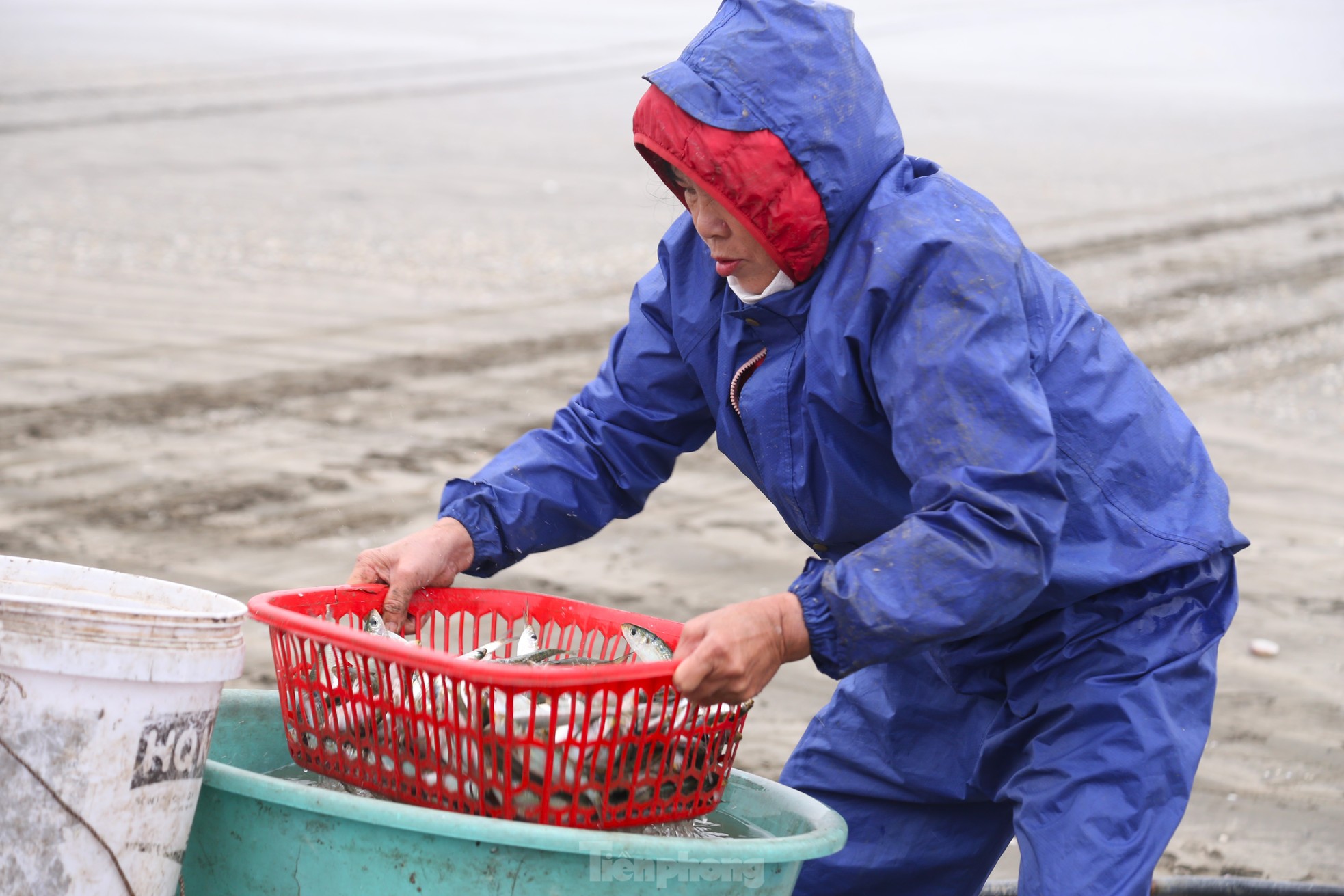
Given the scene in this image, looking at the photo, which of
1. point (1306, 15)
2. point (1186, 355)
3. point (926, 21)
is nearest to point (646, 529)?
point (1186, 355)

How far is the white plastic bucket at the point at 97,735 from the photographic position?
5.72 ft

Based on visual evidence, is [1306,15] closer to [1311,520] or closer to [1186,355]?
[1186,355]

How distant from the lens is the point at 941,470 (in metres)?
1.90

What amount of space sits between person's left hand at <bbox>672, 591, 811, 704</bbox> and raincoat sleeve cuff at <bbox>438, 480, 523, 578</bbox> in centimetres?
59

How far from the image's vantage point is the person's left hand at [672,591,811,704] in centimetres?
186

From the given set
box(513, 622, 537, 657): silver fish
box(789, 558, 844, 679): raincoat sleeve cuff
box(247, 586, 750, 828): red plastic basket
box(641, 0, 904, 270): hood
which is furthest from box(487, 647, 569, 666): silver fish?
box(641, 0, 904, 270): hood

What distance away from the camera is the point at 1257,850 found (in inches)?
143

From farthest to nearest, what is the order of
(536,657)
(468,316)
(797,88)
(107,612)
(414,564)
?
1. (468,316)
2. (414,564)
3. (536,657)
4. (797,88)
5. (107,612)

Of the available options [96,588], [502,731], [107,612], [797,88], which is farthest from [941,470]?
[96,588]

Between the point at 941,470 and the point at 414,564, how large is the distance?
2.87ft

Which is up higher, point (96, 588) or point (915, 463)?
point (915, 463)

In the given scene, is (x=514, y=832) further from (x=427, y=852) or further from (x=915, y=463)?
(x=915, y=463)

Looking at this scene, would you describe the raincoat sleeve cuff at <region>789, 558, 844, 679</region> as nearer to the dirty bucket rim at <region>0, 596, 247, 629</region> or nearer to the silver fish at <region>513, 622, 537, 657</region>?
the silver fish at <region>513, 622, 537, 657</region>

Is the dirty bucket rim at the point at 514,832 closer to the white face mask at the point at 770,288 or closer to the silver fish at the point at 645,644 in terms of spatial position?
the silver fish at the point at 645,644
